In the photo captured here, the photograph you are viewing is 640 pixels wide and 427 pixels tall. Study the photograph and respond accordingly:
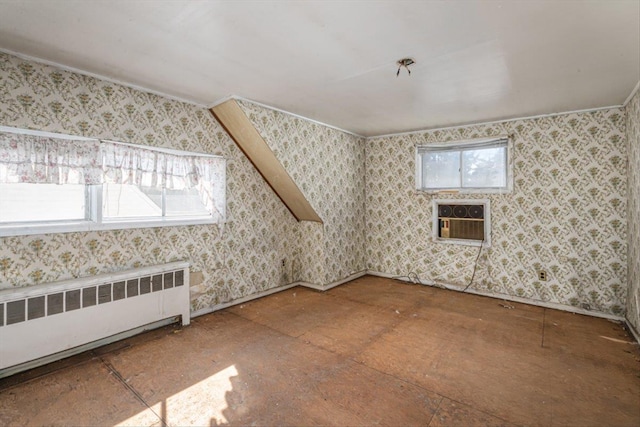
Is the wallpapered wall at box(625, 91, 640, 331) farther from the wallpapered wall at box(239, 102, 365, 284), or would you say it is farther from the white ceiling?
the wallpapered wall at box(239, 102, 365, 284)

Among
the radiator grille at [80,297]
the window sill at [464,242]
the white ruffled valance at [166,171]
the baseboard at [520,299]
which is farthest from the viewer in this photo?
the window sill at [464,242]

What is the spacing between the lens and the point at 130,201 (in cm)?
305

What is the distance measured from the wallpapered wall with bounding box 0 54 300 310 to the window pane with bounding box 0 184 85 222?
0.63 feet

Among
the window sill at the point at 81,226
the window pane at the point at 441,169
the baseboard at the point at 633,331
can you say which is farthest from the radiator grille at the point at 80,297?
the baseboard at the point at 633,331

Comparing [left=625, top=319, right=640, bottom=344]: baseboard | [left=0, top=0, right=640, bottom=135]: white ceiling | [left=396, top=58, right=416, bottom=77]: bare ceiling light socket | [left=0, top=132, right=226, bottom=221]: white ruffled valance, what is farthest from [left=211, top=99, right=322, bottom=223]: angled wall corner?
[left=625, top=319, right=640, bottom=344]: baseboard

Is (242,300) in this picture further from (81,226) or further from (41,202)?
(41,202)

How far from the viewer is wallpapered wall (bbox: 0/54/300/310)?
2.40 metres

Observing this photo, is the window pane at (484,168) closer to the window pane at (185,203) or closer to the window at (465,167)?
the window at (465,167)

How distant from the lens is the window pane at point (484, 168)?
420 centimetres

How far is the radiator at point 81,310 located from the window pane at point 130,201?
59cm

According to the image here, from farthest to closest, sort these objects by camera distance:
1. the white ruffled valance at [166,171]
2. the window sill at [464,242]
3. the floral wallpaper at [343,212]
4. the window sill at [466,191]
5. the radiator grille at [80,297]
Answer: the window sill at [464,242] < the window sill at [466,191] < the white ruffled valance at [166,171] < the floral wallpaper at [343,212] < the radiator grille at [80,297]

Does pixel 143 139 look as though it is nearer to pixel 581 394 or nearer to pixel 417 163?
pixel 417 163

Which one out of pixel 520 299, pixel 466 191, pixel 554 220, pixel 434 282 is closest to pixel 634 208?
pixel 554 220

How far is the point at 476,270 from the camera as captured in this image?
4.35 metres
